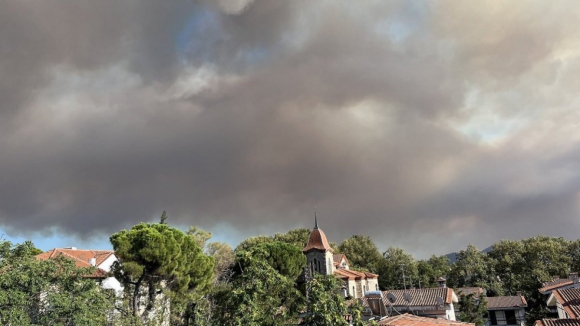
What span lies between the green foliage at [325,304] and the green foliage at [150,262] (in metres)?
13.9

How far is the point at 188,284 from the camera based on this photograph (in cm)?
2873

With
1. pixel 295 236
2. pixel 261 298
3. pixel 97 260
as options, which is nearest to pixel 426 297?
pixel 261 298

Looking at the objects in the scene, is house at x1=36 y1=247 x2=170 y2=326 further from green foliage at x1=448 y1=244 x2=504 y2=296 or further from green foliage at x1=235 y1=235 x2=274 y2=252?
green foliage at x1=448 y1=244 x2=504 y2=296

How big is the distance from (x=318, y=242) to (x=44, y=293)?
40510 mm

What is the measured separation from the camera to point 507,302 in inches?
1906

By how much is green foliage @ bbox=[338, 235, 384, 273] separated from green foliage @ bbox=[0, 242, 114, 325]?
60.2 meters

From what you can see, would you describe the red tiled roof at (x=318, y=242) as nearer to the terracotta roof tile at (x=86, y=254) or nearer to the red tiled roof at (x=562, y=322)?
the terracotta roof tile at (x=86, y=254)

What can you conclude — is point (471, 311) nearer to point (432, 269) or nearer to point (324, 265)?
point (324, 265)

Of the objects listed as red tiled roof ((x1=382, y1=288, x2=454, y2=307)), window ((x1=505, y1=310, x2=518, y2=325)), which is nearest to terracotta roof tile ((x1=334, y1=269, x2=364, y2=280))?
red tiled roof ((x1=382, y1=288, x2=454, y2=307))

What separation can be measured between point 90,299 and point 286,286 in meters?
9.79

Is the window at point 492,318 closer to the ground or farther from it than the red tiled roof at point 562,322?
closer to the ground

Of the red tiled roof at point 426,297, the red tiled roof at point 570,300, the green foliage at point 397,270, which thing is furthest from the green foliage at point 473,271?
the red tiled roof at point 570,300

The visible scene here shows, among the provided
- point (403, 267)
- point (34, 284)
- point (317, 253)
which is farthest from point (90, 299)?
point (403, 267)

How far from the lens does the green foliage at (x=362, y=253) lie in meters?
76.3
